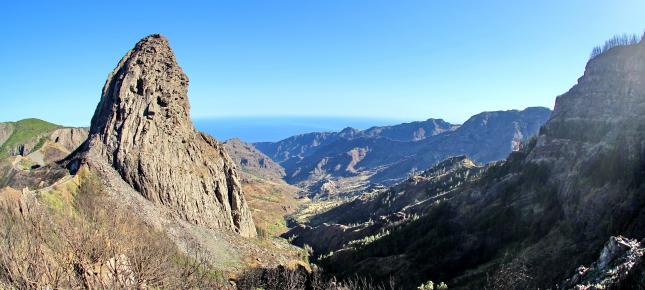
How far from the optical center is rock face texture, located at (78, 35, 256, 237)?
371 feet

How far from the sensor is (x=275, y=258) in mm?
123562

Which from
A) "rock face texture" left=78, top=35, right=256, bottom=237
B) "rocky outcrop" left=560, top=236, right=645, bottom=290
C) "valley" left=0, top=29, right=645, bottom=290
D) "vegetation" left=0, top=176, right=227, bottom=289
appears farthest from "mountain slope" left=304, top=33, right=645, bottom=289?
"vegetation" left=0, top=176, right=227, bottom=289

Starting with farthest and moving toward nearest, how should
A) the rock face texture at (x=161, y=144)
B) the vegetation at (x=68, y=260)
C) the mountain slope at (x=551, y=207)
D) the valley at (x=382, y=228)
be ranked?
the rock face texture at (x=161, y=144) → the mountain slope at (x=551, y=207) → the valley at (x=382, y=228) → the vegetation at (x=68, y=260)

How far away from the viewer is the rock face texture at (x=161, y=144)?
371 ft

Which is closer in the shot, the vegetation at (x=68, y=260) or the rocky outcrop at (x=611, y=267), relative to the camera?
the vegetation at (x=68, y=260)

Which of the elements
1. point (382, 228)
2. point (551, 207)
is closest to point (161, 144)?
point (382, 228)

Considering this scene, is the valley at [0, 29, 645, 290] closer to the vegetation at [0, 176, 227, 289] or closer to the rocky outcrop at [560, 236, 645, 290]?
the rocky outcrop at [560, 236, 645, 290]

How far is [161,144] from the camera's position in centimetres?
12250

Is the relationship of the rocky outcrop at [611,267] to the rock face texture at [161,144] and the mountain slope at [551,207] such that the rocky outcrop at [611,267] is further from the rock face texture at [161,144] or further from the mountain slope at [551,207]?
the rock face texture at [161,144]

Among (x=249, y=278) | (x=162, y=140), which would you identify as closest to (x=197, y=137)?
(x=162, y=140)

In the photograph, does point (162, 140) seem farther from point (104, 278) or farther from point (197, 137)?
point (104, 278)

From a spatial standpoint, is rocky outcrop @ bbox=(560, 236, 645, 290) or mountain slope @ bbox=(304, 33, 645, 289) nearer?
rocky outcrop @ bbox=(560, 236, 645, 290)

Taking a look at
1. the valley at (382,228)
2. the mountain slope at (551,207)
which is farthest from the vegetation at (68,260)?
the mountain slope at (551,207)

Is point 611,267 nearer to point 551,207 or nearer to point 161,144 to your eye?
point 551,207
